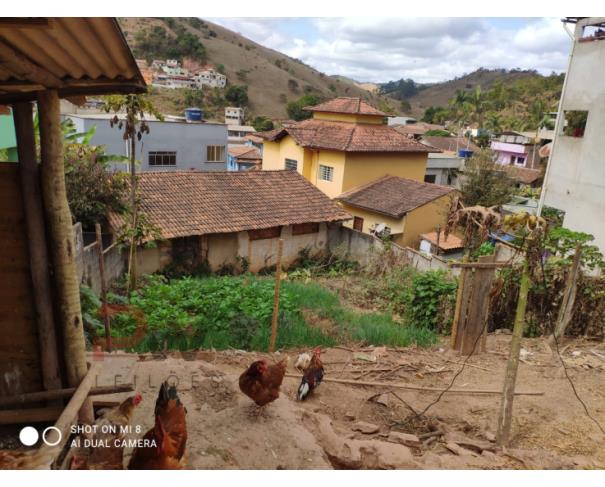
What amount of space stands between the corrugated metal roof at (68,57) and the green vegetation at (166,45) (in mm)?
65163

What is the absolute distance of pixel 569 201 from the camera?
13453 millimetres

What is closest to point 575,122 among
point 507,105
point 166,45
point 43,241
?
point 43,241

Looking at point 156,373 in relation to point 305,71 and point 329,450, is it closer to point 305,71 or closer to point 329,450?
point 329,450

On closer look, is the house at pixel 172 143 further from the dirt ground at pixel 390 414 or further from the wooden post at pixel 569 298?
the wooden post at pixel 569 298

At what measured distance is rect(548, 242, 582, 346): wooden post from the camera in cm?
737

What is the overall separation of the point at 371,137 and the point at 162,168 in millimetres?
10695

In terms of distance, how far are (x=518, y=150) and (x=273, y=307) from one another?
3905 cm

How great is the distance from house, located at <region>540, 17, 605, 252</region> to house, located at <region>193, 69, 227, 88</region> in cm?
4966

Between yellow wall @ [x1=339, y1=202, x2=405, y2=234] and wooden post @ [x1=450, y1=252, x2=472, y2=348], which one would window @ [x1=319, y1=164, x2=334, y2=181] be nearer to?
yellow wall @ [x1=339, y1=202, x2=405, y2=234]

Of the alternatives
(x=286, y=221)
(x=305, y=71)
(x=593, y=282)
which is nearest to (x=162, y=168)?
(x=286, y=221)

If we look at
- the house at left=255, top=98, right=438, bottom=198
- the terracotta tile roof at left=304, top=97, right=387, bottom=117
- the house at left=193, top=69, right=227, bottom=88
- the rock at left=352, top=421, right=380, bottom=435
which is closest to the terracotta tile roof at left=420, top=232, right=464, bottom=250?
the house at left=255, top=98, right=438, bottom=198

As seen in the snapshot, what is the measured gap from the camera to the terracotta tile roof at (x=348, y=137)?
870 inches

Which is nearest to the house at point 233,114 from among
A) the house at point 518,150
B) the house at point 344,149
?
the house at point 518,150

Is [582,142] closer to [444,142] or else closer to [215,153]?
[215,153]
